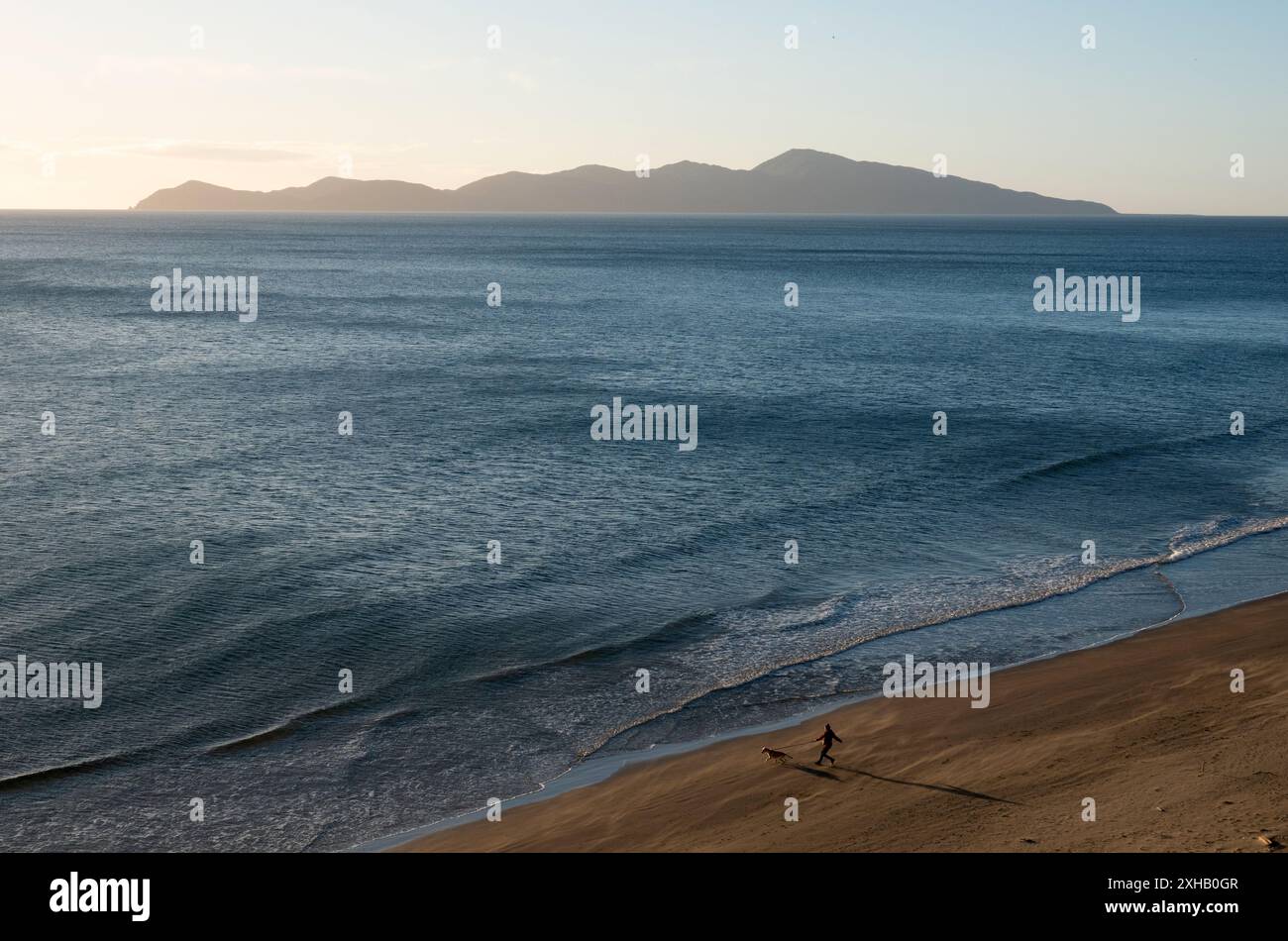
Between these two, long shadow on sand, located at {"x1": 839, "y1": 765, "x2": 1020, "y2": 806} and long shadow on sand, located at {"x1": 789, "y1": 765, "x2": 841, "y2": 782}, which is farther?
long shadow on sand, located at {"x1": 789, "y1": 765, "x2": 841, "y2": 782}

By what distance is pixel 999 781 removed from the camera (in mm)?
21844

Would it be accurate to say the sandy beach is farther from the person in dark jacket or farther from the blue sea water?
the blue sea water

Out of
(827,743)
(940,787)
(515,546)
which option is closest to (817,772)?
(827,743)

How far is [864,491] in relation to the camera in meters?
46.0

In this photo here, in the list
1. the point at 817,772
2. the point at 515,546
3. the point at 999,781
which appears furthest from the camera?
the point at 515,546

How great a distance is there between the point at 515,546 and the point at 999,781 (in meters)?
20.7

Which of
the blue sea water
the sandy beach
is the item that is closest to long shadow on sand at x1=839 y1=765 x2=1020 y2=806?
the sandy beach

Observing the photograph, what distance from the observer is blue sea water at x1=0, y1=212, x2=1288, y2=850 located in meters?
25.4

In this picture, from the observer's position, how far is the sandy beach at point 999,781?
744 inches

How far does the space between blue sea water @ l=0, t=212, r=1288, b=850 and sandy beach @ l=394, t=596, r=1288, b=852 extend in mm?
2138

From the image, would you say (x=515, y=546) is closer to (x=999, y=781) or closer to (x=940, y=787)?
(x=940, y=787)

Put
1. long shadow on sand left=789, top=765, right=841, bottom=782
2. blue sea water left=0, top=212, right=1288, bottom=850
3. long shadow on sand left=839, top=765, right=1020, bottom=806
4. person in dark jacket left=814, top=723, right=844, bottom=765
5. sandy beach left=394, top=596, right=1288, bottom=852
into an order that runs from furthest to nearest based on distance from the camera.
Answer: blue sea water left=0, top=212, right=1288, bottom=850
person in dark jacket left=814, top=723, right=844, bottom=765
long shadow on sand left=789, top=765, right=841, bottom=782
long shadow on sand left=839, top=765, right=1020, bottom=806
sandy beach left=394, top=596, right=1288, bottom=852

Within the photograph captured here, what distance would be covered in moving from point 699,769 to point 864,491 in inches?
942
